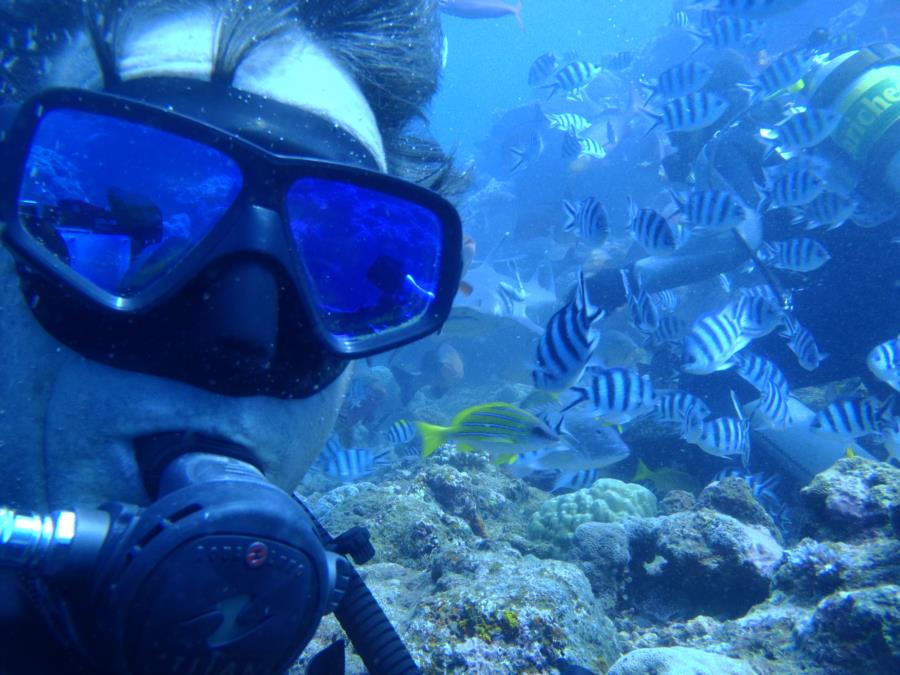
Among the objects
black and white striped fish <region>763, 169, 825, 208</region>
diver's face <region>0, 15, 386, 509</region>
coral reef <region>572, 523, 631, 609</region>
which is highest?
diver's face <region>0, 15, 386, 509</region>

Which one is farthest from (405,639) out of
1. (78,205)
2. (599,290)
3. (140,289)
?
(599,290)

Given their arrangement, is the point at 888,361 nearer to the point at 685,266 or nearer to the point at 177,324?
the point at 685,266

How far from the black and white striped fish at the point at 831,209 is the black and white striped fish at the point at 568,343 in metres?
5.37

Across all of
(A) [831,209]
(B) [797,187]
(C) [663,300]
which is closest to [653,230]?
(C) [663,300]

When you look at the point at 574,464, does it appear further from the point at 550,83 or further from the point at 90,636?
the point at 550,83

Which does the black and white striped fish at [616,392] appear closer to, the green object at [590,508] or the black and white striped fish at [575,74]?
the green object at [590,508]

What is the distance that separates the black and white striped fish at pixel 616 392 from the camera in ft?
15.7

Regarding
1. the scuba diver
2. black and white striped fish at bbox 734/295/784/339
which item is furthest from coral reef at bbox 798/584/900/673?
black and white striped fish at bbox 734/295/784/339

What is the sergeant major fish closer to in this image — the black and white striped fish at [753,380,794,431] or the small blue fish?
the black and white striped fish at [753,380,794,431]

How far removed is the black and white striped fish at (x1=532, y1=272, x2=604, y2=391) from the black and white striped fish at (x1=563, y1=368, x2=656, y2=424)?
Result: 67 cm

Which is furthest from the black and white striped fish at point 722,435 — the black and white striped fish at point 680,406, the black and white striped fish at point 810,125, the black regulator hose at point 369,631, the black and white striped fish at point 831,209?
the black and white striped fish at point 810,125

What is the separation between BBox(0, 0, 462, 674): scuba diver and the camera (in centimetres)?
90

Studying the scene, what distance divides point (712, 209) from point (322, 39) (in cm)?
663

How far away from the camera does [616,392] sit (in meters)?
4.79
